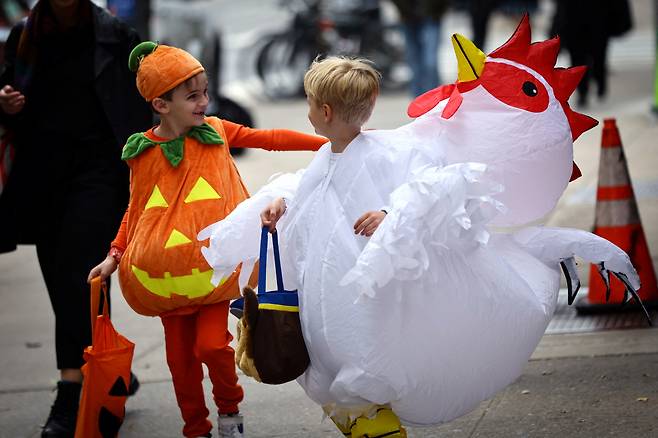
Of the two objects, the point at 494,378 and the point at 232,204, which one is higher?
the point at 232,204

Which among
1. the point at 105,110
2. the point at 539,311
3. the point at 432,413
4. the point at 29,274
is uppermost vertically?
the point at 105,110

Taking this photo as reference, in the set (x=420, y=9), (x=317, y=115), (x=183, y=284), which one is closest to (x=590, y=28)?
(x=420, y=9)

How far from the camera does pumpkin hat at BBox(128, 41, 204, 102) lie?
4406mm

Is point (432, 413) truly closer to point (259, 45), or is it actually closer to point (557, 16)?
point (557, 16)

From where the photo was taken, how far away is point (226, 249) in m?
4.14

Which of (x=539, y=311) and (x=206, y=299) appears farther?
(x=206, y=299)

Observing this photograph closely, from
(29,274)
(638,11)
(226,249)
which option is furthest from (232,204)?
(638,11)

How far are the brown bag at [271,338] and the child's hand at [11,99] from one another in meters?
1.62

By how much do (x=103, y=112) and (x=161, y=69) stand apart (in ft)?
2.50

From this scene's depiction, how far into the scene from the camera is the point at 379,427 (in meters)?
3.86

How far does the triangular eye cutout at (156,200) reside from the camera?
14.5 ft

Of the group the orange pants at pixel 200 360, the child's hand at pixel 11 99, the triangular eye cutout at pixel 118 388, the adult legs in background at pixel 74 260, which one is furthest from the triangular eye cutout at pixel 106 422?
the child's hand at pixel 11 99

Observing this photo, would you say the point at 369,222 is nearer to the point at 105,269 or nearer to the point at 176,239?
the point at 176,239

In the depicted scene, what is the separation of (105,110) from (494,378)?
205cm
